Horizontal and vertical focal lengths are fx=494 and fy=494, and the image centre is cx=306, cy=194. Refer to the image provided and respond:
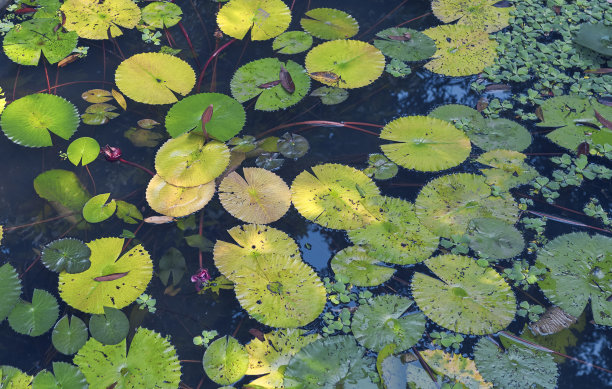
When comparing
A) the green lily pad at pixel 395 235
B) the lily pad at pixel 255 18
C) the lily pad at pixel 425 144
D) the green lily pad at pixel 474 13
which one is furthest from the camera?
the green lily pad at pixel 474 13

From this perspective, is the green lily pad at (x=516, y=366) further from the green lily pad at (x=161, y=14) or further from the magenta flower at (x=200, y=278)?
the green lily pad at (x=161, y=14)

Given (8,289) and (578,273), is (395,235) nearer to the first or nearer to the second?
(578,273)

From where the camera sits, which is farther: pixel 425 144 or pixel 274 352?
pixel 425 144

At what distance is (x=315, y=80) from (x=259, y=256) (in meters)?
1.22

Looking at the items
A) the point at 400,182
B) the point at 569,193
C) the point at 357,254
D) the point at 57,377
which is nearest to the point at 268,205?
the point at 357,254

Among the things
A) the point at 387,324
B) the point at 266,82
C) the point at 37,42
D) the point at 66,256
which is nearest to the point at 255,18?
the point at 266,82

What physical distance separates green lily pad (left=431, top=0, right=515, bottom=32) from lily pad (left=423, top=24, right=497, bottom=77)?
7 centimetres

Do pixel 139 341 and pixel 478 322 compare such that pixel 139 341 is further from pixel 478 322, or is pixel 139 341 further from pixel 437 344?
pixel 478 322

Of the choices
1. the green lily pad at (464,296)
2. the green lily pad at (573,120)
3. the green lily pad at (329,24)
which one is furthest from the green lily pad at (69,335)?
the green lily pad at (573,120)

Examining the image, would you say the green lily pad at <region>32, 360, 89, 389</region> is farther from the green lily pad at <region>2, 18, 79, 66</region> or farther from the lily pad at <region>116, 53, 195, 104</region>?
the green lily pad at <region>2, 18, 79, 66</region>

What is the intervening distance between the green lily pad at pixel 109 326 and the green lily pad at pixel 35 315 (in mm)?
175

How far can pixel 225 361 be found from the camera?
6.20 feet

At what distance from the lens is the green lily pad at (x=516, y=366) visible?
1865mm

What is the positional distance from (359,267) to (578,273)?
946 millimetres
